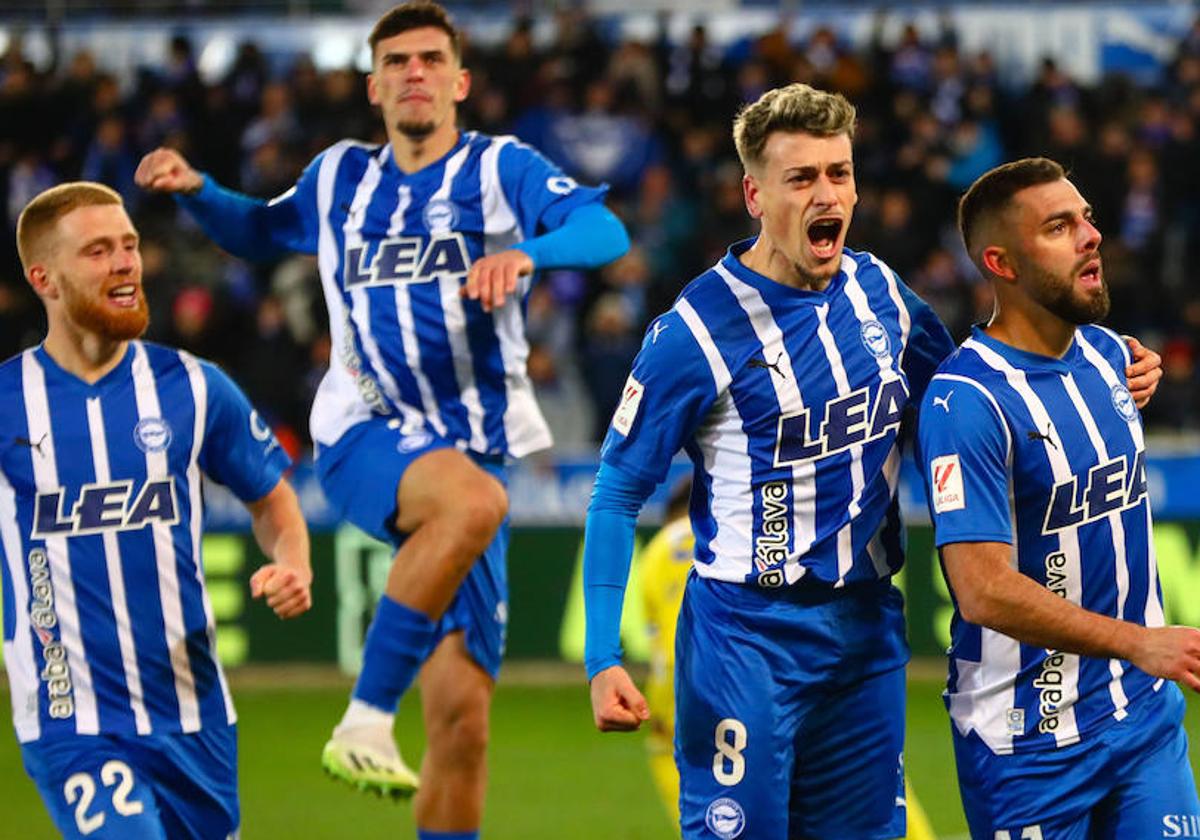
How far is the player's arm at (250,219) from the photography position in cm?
679

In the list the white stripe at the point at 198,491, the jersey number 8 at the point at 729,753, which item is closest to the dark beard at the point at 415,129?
the white stripe at the point at 198,491

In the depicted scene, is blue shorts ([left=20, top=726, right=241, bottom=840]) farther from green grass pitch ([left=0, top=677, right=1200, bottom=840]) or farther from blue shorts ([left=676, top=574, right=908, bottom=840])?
green grass pitch ([left=0, top=677, right=1200, bottom=840])

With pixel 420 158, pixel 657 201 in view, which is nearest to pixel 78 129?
pixel 657 201

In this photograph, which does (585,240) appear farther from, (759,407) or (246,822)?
(246,822)

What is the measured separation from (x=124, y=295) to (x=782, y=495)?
191 cm

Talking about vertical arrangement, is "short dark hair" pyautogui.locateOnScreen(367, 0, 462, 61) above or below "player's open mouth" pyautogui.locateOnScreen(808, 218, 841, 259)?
above

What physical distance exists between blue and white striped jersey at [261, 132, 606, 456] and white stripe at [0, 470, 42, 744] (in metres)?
1.51

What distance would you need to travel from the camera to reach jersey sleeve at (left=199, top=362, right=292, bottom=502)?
5.62 metres

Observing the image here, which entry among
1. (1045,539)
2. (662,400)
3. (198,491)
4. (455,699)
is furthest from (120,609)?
(1045,539)

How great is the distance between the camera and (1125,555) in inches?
197

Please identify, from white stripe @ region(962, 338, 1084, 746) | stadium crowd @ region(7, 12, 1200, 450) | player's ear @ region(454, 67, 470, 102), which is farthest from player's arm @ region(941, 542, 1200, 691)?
stadium crowd @ region(7, 12, 1200, 450)

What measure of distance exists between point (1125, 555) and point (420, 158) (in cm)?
288

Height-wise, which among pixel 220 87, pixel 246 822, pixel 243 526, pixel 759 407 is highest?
pixel 220 87

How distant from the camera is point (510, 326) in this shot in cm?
679
